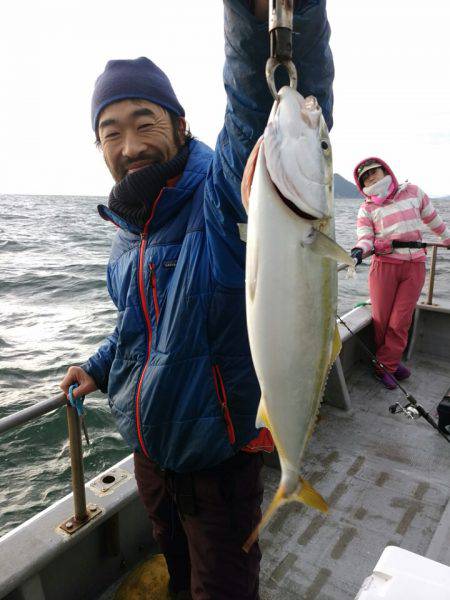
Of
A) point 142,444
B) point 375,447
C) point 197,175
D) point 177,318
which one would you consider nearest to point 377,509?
point 375,447

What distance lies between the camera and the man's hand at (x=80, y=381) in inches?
93.0

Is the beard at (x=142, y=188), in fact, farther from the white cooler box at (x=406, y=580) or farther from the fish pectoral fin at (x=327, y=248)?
the white cooler box at (x=406, y=580)

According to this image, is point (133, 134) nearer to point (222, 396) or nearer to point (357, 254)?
point (222, 396)

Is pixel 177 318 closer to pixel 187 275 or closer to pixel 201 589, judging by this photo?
pixel 187 275

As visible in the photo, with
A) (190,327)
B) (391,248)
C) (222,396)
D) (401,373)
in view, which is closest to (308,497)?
(222,396)

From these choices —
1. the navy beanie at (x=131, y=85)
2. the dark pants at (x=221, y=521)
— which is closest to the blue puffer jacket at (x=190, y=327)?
the dark pants at (x=221, y=521)

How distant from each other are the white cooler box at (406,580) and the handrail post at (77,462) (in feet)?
4.80

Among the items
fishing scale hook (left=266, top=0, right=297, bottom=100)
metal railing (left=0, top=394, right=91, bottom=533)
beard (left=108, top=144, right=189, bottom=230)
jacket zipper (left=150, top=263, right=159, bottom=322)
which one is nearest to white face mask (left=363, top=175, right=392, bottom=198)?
beard (left=108, top=144, right=189, bottom=230)

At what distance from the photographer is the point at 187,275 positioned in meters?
1.81

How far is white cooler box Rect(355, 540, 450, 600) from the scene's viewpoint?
162 cm

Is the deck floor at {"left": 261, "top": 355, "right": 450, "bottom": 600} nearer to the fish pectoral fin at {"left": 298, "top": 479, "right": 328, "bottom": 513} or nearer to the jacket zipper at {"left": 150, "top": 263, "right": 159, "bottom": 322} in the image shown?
the fish pectoral fin at {"left": 298, "top": 479, "right": 328, "bottom": 513}

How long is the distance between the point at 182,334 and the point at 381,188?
4.10 meters

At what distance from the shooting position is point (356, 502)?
3.50 metres

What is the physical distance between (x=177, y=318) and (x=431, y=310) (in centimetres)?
509
